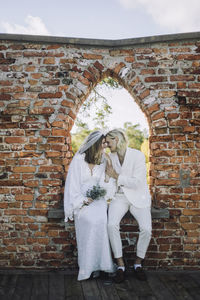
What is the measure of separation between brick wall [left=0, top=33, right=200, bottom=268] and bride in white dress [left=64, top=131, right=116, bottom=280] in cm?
30

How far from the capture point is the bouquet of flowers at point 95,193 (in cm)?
308

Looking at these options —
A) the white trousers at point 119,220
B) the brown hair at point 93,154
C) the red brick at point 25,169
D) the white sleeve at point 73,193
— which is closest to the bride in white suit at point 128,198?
the white trousers at point 119,220

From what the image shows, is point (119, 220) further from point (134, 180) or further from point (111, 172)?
point (111, 172)

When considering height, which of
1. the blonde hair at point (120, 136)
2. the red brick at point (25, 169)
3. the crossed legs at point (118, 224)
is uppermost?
the blonde hair at point (120, 136)

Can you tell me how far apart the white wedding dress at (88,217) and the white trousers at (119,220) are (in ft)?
0.25

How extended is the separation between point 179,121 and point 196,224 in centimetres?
139

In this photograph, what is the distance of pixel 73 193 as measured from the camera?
10.1 ft

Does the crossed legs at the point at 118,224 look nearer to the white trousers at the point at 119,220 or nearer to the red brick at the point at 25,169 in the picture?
the white trousers at the point at 119,220

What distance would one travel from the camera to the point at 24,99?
3352mm

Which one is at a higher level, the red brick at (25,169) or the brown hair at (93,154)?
the brown hair at (93,154)

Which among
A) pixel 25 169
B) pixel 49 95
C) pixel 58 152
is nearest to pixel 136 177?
pixel 58 152

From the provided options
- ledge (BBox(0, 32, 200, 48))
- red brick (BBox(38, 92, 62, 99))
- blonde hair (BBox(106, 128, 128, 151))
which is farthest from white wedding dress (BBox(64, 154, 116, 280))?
ledge (BBox(0, 32, 200, 48))

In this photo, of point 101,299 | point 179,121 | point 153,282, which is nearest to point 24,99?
point 179,121

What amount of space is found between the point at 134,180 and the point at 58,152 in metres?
1.07
